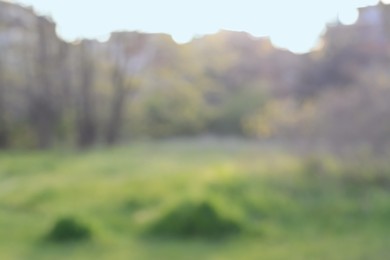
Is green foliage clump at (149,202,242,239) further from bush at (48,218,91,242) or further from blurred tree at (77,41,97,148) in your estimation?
blurred tree at (77,41,97,148)

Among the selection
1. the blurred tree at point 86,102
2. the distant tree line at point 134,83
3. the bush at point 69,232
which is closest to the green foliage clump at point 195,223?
the bush at point 69,232

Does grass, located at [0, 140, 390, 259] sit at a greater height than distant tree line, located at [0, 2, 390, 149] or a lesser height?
lesser

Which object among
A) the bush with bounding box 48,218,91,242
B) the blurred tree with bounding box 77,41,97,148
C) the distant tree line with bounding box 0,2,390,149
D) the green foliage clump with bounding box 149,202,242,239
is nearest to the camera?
the bush with bounding box 48,218,91,242

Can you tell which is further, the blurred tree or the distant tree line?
the blurred tree

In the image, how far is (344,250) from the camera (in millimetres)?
6793

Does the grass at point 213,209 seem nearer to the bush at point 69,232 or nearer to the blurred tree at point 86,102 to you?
the bush at point 69,232

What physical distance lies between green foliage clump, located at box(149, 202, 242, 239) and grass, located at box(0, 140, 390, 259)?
11 mm

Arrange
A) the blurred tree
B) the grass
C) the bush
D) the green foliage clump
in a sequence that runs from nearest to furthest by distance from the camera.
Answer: the grass < the bush < the green foliage clump < the blurred tree

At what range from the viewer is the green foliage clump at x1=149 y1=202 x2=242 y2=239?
24.8 feet

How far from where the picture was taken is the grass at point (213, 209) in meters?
6.91

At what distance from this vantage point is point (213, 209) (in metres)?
7.74

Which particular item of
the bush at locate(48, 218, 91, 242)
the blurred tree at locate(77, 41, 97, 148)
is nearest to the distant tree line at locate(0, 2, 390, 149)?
the blurred tree at locate(77, 41, 97, 148)

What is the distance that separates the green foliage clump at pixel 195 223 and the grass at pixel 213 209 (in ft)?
0.03

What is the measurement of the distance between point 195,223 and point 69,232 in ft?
4.26
